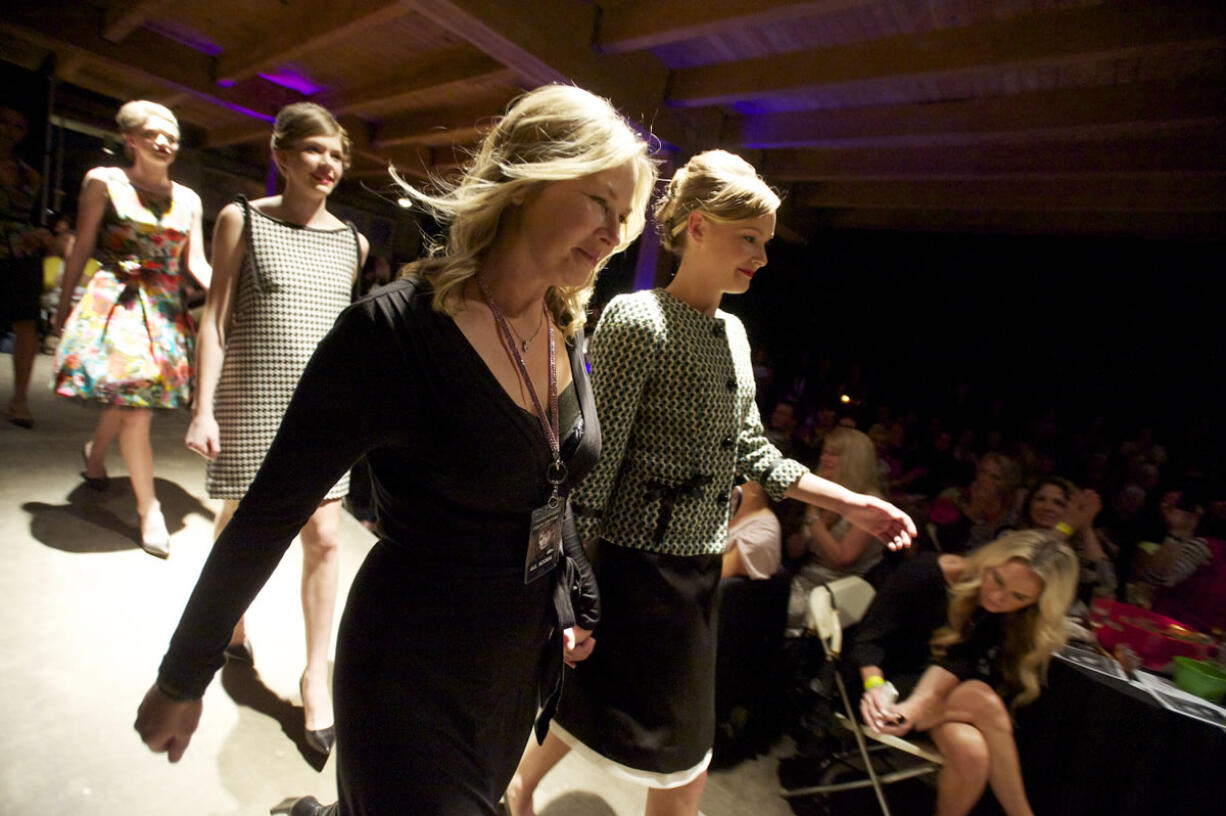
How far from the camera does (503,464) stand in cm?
94

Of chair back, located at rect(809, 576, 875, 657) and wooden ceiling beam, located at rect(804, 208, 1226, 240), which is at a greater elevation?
wooden ceiling beam, located at rect(804, 208, 1226, 240)

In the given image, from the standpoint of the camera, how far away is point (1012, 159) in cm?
446

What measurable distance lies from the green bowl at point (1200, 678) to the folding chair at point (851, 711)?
36.4 inches

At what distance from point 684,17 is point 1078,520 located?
11.1ft

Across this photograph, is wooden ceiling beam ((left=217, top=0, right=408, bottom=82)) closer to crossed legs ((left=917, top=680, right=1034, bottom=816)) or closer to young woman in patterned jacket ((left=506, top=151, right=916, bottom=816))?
young woman in patterned jacket ((left=506, top=151, right=916, bottom=816))

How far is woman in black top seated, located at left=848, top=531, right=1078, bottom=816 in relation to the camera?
223 centimetres

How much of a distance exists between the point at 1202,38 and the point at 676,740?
3.20m

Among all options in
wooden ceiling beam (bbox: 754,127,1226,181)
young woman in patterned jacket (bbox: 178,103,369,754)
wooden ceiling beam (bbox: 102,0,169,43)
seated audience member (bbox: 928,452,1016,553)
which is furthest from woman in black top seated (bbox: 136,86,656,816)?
wooden ceiling beam (bbox: 102,0,169,43)

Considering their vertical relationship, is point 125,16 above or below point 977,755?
above

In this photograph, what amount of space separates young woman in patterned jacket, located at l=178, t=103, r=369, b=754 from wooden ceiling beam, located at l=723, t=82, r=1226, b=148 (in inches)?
142

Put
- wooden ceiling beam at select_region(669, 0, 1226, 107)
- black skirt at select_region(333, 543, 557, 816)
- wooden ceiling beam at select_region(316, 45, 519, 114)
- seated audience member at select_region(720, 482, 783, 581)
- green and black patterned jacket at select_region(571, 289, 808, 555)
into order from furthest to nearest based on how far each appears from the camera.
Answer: wooden ceiling beam at select_region(316, 45, 519, 114) < seated audience member at select_region(720, 482, 783, 581) < wooden ceiling beam at select_region(669, 0, 1226, 107) < green and black patterned jacket at select_region(571, 289, 808, 555) < black skirt at select_region(333, 543, 557, 816)

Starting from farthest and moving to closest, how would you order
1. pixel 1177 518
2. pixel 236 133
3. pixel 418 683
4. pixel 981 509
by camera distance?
1. pixel 236 133
2. pixel 1177 518
3. pixel 981 509
4. pixel 418 683

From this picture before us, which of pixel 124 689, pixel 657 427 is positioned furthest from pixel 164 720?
pixel 124 689

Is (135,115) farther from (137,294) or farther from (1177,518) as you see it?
(1177,518)
